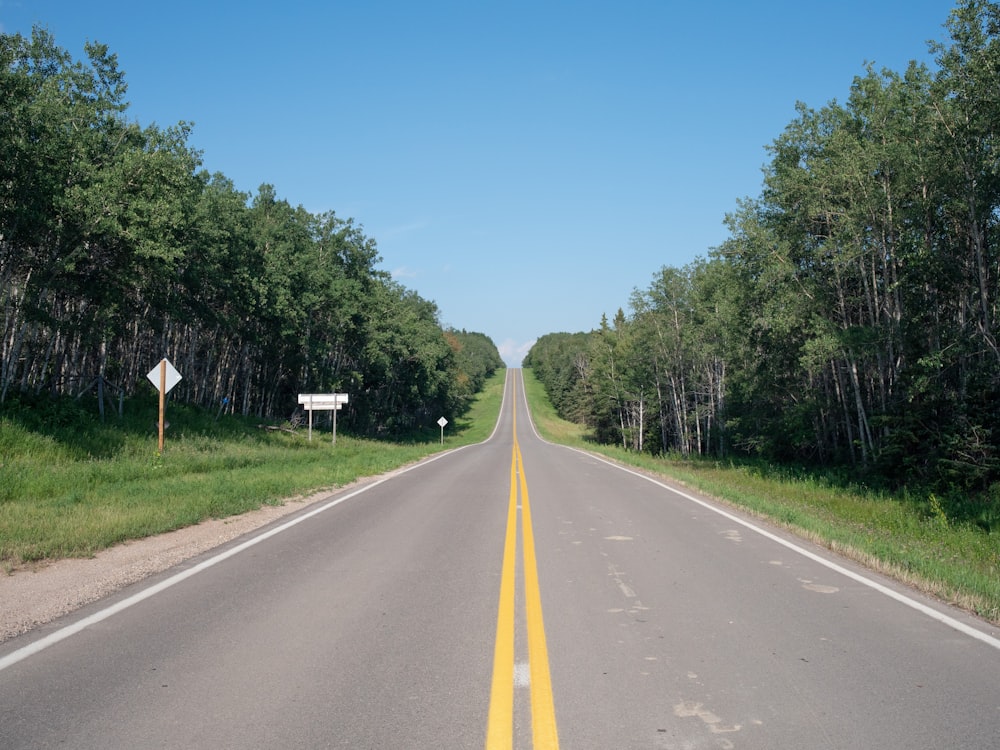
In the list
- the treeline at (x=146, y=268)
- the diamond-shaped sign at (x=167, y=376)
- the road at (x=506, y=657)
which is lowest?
the road at (x=506, y=657)

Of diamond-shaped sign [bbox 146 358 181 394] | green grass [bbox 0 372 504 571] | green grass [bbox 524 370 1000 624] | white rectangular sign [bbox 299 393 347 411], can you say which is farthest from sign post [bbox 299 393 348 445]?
green grass [bbox 524 370 1000 624]

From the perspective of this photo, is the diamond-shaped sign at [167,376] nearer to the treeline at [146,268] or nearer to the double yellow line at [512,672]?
the treeline at [146,268]

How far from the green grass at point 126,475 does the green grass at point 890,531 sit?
9670 mm

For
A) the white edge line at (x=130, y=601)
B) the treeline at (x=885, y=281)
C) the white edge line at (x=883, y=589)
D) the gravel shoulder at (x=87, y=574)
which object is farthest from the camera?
the treeline at (x=885, y=281)

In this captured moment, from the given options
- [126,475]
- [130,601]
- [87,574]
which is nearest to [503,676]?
[130,601]

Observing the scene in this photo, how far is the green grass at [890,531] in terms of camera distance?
6.89 m

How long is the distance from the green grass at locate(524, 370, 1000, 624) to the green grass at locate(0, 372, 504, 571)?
9670 millimetres

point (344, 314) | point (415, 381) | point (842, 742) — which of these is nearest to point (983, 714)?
point (842, 742)

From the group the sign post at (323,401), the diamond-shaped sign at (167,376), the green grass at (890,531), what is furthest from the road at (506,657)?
the sign post at (323,401)

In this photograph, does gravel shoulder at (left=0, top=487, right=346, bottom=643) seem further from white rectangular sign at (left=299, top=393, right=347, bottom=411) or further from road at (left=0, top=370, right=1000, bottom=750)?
white rectangular sign at (left=299, top=393, right=347, bottom=411)

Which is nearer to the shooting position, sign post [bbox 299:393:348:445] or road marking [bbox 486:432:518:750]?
road marking [bbox 486:432:518:750]

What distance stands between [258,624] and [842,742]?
4.34 metres

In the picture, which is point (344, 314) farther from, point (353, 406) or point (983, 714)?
point (983, 714)

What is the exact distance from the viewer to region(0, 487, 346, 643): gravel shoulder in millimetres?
5568
